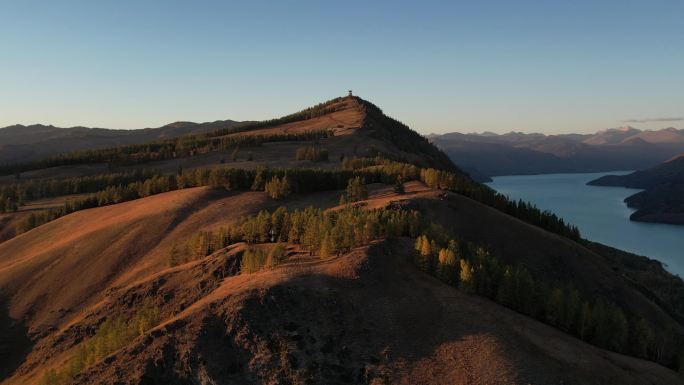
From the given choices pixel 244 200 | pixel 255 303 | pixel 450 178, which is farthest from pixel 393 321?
pixel 244 200

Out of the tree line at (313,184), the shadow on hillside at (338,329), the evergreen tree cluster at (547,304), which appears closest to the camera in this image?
the shadow on hillside at (338,329)

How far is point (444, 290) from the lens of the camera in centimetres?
4909

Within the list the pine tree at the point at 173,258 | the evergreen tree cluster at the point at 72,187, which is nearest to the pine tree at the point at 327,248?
the pine tree at the point at 173,258

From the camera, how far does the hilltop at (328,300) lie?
39.4 meters

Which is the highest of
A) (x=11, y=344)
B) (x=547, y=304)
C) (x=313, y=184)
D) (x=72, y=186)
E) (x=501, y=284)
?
(x=313, y=184)

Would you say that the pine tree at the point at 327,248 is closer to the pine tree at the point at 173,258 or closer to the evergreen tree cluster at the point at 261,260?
the evergreen tree cluster at the point at 261,260

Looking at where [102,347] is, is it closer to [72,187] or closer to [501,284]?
[501,284]

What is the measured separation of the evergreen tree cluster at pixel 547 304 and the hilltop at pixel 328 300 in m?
0.16

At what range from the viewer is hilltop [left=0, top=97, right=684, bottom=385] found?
129 feet

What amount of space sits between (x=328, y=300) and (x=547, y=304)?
23.0 meters

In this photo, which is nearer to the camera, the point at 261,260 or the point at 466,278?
the point at 466,278

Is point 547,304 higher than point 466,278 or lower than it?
lower

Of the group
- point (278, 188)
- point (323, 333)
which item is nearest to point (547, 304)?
point (323, 333)

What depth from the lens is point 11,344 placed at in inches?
2552
